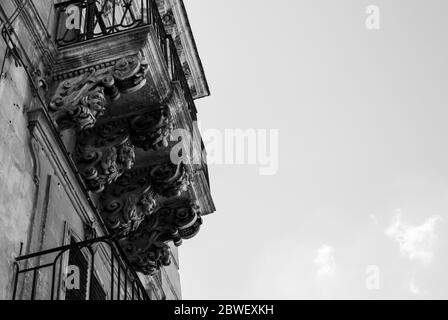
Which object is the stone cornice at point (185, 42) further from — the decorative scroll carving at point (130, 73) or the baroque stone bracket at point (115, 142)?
the decorative scroll carving at point (130, 73)

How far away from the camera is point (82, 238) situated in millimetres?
10531

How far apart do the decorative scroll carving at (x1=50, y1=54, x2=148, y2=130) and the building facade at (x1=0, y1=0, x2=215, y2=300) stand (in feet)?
0.05

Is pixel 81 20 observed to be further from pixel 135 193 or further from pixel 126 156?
pixel 135 193

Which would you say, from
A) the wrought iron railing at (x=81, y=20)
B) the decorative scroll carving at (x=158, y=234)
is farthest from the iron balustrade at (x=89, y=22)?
the decorative scroll carving at (x=158, y=234)

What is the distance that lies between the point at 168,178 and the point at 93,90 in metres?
2.24

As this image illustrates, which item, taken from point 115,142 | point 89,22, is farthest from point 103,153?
point 89,22

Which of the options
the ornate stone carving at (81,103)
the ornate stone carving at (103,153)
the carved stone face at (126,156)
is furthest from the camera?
the carved stone face at (126,156)

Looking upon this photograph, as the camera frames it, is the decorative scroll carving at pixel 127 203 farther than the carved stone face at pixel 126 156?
Yes

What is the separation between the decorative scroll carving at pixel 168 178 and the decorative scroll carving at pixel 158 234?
32.4 inches

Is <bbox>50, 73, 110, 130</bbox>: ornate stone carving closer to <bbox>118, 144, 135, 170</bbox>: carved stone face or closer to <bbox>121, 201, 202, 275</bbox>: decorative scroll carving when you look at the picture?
<bbox>118, 144, 135, 170</bbox>: carved stone face

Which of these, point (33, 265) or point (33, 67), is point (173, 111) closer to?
point (33, 67)

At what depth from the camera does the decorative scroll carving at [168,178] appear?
11.8 meters

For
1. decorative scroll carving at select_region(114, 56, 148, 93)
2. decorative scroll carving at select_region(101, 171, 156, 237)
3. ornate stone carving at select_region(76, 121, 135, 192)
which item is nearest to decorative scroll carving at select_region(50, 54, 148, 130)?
decorative scroll carving at select_region(114, 56, 148, 93)
